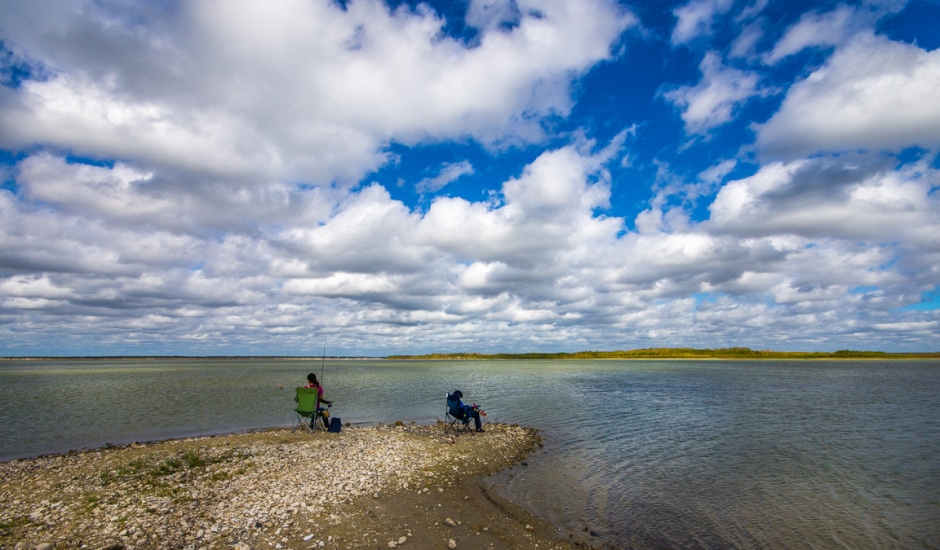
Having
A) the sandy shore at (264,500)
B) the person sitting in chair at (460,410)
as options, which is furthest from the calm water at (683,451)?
the person sitting in chair at (460,410)

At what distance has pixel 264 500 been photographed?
35.8 ft

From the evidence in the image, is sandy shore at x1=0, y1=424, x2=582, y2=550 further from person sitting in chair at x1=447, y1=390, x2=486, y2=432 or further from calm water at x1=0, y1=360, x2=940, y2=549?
person sitting in chair at x1=447, y1=390, x2=486, y2=432

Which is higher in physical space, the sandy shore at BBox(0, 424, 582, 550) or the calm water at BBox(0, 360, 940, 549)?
the sandy shore at BBox(0, 424, 582, 550)

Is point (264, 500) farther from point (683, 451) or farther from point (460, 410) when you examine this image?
point (683, 451)

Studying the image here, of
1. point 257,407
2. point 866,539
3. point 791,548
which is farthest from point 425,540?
point 257,407

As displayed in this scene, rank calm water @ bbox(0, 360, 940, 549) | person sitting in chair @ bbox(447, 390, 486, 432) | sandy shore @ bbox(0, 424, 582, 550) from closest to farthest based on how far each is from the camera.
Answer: sandy shore @ bbox(0, 424, 582, 550)
calm water @ bbox(0, 360, 940, 549)
person sitting in chair @ bbox(447, 390, 486, 432)

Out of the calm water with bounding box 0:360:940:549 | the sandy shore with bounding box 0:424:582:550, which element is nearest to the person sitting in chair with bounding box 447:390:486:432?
the calm water with bounding box 0:360:940:549

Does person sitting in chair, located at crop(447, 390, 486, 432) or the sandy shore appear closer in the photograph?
the sandy shore

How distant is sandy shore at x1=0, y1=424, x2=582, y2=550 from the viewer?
9227mm

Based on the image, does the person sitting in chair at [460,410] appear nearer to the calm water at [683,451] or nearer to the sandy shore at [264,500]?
the calm water at [683,451]

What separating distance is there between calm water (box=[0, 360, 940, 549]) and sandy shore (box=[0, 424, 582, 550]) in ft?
6.98

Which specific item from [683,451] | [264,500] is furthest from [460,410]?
[264,500]

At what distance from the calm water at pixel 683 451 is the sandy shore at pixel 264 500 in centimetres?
213

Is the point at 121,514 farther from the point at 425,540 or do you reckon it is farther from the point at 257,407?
the point at 257,407
